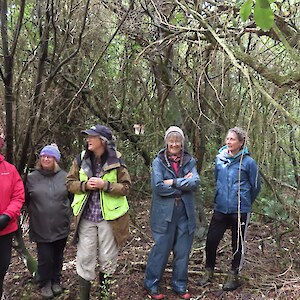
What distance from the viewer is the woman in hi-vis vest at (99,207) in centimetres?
356

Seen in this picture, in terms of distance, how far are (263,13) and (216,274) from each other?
331cm

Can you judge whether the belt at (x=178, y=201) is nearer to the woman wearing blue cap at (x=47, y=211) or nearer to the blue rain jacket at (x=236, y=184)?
the blue rain jacket at (x=236, y=184)

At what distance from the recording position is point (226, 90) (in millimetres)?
5645

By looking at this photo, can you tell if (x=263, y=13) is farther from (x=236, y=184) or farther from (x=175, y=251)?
(x=175, y=251)

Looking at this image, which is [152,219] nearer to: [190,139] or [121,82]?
[190,139]

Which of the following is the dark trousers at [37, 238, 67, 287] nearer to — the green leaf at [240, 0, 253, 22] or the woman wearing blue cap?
the woman wearing blue cap

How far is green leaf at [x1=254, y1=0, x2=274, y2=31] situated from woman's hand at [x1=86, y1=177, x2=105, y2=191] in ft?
7.10

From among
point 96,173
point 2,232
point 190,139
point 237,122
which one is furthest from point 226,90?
point 2,232

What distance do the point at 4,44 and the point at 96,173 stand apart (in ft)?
4.81

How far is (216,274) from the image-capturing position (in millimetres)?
4324

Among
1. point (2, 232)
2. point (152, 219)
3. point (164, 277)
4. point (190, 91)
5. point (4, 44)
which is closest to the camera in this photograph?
point (2, 232)

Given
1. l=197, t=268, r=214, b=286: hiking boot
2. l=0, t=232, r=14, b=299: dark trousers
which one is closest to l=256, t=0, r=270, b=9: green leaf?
l=0, t=232, r=14, b=299: dark trousers

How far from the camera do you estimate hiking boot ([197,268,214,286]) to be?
4.16 meters

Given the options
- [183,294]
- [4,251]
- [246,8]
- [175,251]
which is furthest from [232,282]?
[246,8]
